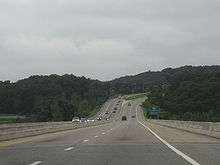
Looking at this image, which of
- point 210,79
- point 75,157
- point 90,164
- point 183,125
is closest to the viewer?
point 90,164

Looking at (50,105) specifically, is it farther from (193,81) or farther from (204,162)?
(204,162)

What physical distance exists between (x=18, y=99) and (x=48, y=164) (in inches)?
7320

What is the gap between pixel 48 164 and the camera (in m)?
16.4

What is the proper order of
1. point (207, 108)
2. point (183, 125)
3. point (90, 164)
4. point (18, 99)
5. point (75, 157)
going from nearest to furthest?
point (90, 164) → point (75, 157) → point (183, 125) → point (207, 108) → point (18, 99)

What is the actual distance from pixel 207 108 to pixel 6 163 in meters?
155

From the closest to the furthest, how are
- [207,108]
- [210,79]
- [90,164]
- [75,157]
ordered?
[90,164] → [75,157] → [207,108] → [210,79]

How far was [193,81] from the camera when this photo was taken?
191 meters

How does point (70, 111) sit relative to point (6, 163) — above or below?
above

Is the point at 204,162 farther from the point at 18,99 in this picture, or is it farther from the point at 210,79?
the point at 18,99

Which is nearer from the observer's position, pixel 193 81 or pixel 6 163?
pixel 6 163

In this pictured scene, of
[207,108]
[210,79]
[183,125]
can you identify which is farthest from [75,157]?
[210,79]

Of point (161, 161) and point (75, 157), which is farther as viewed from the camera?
point (75, 157)

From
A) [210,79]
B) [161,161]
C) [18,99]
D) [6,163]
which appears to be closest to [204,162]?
[161,161]

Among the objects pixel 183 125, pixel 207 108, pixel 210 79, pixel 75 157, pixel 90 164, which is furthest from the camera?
pixel 210 79
